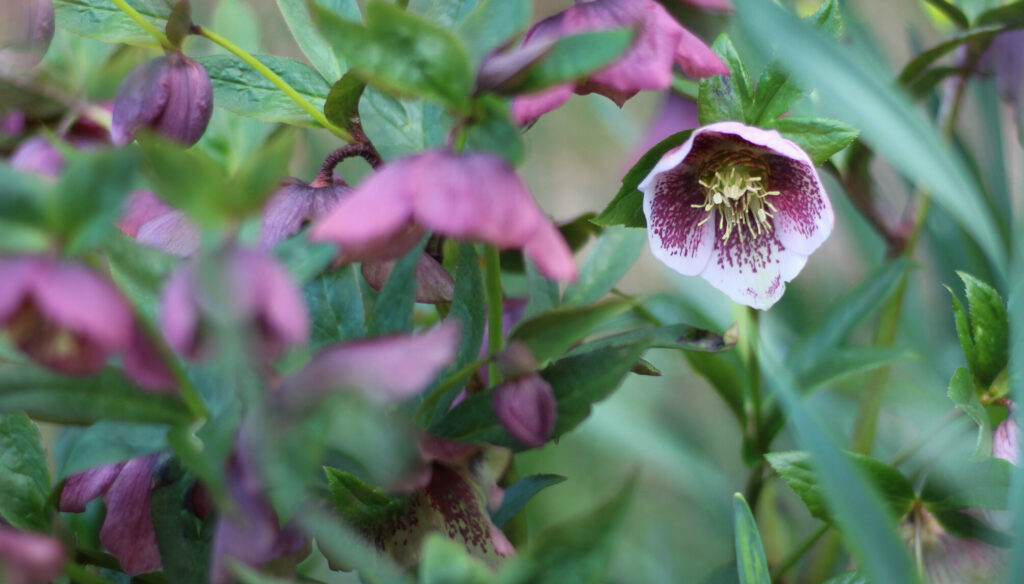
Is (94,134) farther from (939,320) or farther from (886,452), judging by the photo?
(939,320)

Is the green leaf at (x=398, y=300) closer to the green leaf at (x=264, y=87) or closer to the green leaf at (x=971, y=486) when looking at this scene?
the green leaf at (x=264, y=87)

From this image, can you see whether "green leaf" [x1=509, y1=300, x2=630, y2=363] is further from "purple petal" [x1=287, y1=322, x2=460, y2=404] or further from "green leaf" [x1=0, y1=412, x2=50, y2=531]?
"green leaf" [x1=0, y1=412, x2=50, y2=531]

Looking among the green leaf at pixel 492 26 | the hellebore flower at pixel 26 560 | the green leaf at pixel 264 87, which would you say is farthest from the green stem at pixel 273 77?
the hellebore flower at pixel 26 560

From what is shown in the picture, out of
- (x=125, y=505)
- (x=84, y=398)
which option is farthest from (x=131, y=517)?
(x=84, y=398)

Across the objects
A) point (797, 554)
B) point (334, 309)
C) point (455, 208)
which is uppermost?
point (455, 208)

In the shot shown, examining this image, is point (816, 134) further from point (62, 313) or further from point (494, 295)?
point (62, 313)

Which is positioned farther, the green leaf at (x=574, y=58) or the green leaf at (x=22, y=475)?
the green leaf at (x=22, y=475)
